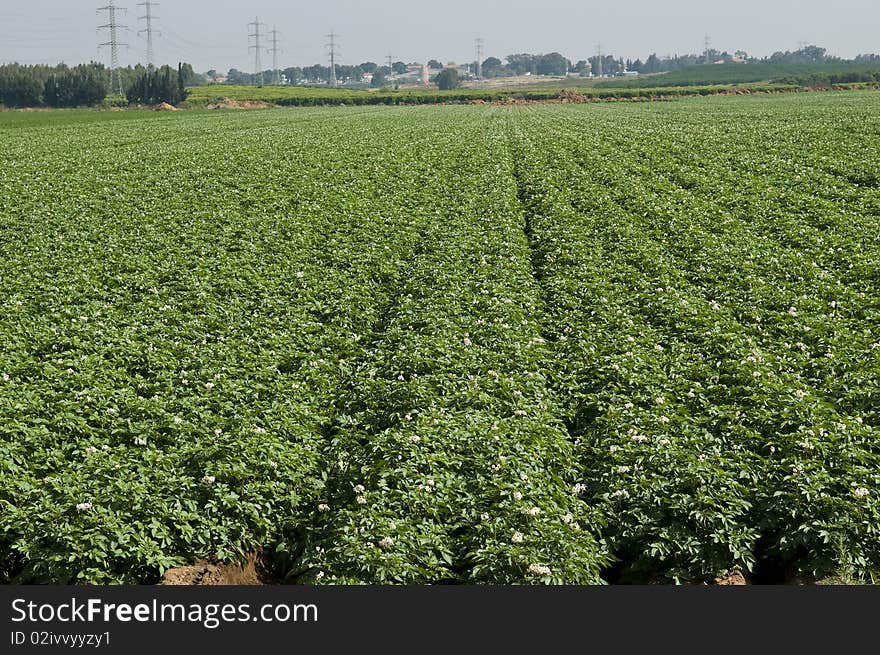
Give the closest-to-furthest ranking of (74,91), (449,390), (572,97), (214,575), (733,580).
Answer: (733,580), (214,575), (449,390), (572,97), (74,91)

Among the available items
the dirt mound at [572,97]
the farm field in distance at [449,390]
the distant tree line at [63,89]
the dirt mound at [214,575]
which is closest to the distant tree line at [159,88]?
the distant tree line at [63,89]

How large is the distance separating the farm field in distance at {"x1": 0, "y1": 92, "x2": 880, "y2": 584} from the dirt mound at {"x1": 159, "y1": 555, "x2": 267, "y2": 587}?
151 millimetres

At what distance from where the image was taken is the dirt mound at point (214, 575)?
7285mm

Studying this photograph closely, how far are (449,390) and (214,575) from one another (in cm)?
408

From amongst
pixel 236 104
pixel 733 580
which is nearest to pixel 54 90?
pixel 236 104

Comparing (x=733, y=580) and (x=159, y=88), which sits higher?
(x=159, y=88)

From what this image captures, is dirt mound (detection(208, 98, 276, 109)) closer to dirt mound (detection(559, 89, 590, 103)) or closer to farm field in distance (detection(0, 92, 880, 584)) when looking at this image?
dirt mound (detection(559, 89, 590, 103))

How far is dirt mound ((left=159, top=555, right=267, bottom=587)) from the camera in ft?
23.9

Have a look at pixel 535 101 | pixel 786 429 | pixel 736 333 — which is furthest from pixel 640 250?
pixel 535 101

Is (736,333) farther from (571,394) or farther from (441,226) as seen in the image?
(441,226)

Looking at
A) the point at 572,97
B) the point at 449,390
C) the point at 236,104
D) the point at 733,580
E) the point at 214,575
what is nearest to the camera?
the point at 733,580

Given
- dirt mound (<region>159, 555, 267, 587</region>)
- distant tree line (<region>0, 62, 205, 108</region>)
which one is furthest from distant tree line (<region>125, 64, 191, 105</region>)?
dirt mound (<region>159, 555, 267, 587</region>)

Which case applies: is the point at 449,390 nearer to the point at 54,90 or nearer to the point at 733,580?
the point at 733,580

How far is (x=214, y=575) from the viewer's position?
24.3 feet
